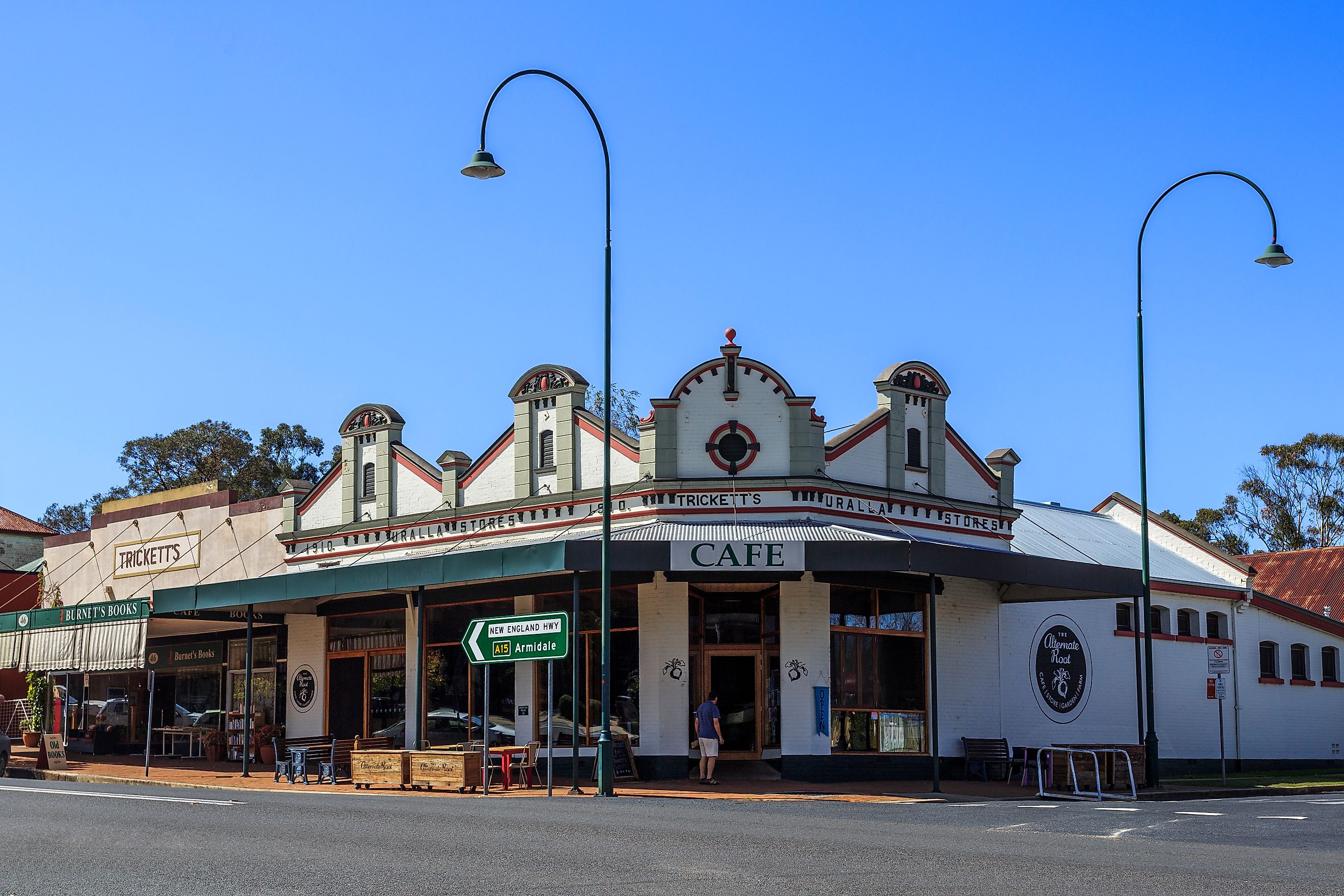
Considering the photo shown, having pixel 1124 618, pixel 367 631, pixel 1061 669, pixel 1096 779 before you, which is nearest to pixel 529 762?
pixel 367 631

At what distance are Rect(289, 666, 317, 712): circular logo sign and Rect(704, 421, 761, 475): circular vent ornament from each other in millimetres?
10399

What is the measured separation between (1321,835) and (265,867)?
10.3 meters

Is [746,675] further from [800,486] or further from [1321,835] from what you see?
[1321,835]

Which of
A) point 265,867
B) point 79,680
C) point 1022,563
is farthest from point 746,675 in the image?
point 79,680

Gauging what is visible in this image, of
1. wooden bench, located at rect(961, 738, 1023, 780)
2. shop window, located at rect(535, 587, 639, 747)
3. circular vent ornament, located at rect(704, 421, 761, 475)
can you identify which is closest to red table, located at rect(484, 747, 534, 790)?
shop window, located at rect(535, 587, 639, 747)

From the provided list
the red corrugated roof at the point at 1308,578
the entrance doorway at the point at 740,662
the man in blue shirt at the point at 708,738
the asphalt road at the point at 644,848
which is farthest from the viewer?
the red corrugated roof at the point at 1308,578

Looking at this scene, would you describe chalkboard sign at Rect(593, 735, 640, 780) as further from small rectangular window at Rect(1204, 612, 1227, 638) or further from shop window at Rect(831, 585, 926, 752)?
small rectangular window at Rect(1204, 612, 1227, 638)

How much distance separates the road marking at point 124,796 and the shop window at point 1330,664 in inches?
1081

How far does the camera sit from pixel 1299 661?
115 feet

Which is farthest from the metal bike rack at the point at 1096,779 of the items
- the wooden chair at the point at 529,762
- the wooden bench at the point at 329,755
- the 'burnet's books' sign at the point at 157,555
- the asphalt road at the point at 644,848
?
the 'burnet's books' sign at the point at 157,555

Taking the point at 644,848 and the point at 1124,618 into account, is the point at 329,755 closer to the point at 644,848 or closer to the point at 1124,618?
the point at 644,848

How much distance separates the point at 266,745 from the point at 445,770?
919 cm

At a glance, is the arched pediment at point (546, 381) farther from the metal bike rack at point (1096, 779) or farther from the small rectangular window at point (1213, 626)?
the small rectangular window at point (1213, 626)

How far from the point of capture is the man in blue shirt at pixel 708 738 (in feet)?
73.6
